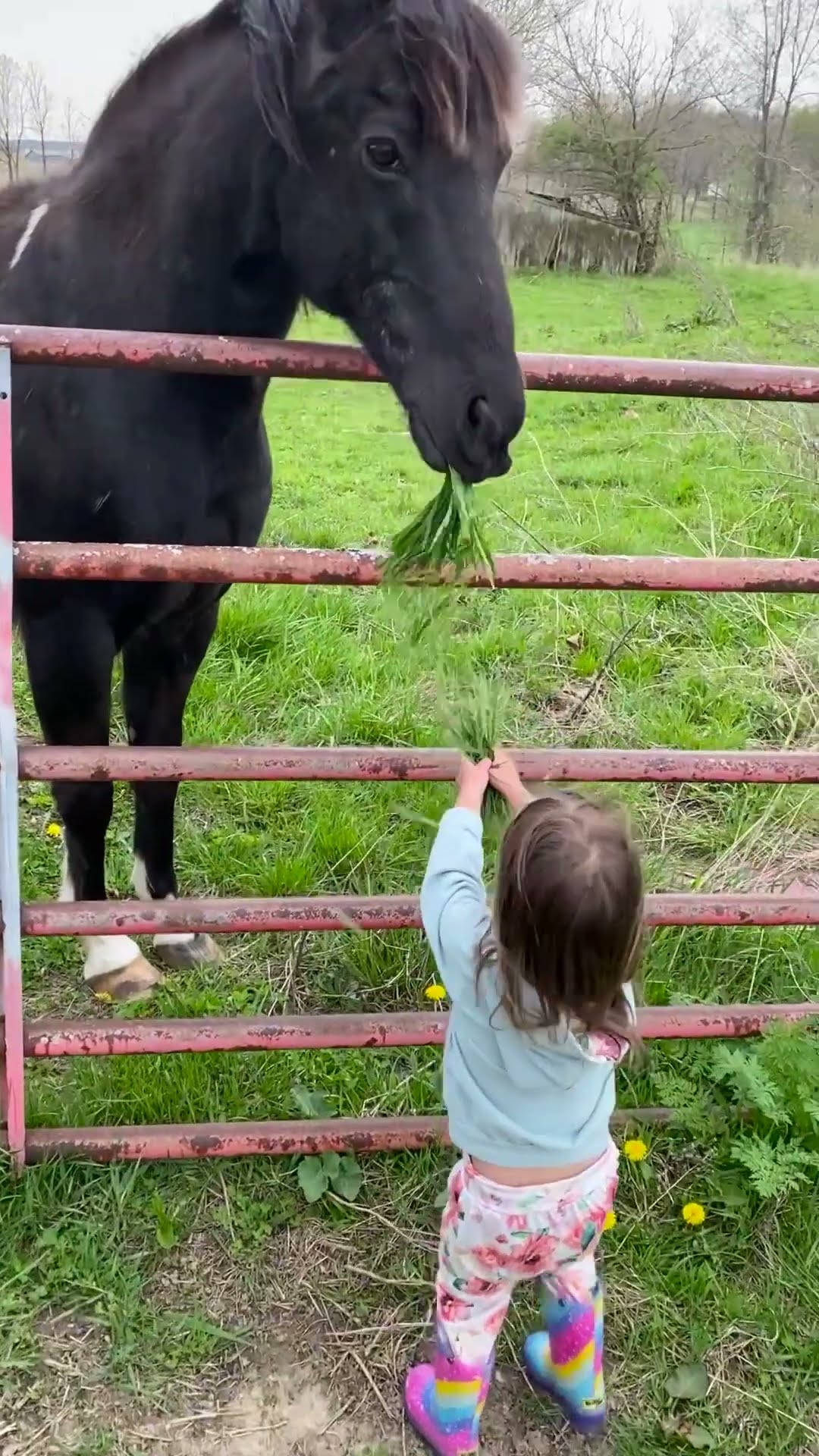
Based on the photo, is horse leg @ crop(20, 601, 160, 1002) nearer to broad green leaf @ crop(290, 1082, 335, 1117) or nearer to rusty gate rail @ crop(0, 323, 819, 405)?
broad green leaf @ crop(290, 1082, 335, 1117)

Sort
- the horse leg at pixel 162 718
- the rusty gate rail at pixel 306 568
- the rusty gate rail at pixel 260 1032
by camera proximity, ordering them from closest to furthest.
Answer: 1. the rusty gate rail at pixel 306 568
2. the rusty gate rail at pixel 260 1032
3. the horse leg at pixel 162 718

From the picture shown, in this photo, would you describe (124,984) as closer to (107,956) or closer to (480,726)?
(107,956)

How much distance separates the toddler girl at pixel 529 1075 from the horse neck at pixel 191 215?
3.51ft

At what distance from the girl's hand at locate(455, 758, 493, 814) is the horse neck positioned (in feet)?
3.38

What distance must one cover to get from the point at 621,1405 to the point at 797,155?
12.2 metres

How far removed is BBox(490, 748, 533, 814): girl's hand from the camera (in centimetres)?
170

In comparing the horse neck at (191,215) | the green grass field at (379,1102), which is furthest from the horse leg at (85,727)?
the horse neck at (191,215)

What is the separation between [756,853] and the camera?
312 centimetres

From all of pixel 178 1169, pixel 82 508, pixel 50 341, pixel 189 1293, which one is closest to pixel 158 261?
pixel 82 508

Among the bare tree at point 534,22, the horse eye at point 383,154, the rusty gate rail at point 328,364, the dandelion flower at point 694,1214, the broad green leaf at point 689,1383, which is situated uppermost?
the bare tree at point 534,22

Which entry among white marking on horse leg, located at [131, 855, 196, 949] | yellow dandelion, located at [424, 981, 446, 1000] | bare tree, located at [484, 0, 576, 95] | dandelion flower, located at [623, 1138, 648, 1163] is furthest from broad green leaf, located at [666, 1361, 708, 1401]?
bare tree, located at [484, 0, 576, 95]

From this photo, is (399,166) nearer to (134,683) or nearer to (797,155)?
(134,683)

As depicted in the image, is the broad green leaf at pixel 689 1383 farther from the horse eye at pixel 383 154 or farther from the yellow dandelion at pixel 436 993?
the horse eye at pixel 383 154

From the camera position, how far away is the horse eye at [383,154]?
177 cm
